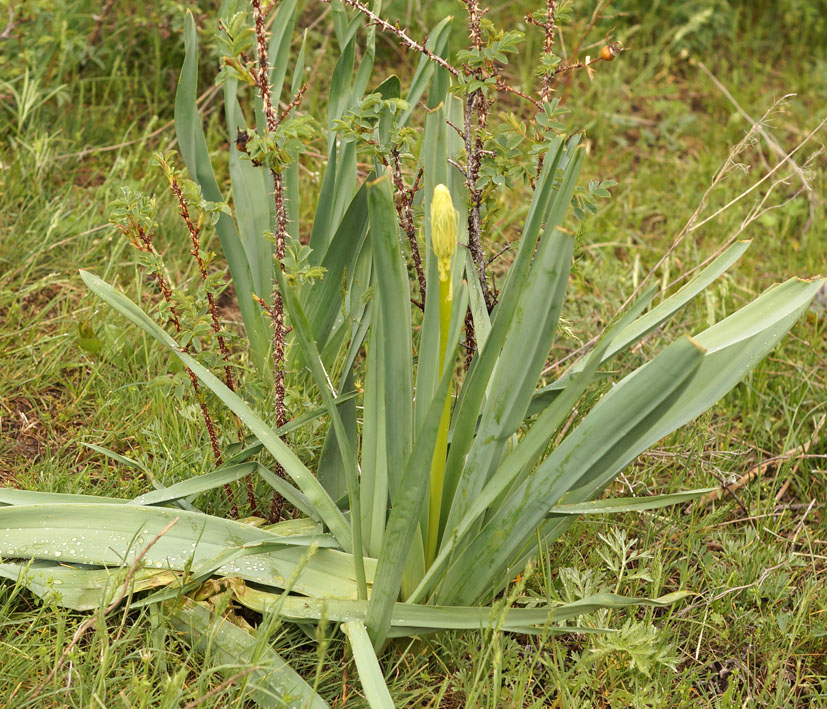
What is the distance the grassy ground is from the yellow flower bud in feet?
1.89

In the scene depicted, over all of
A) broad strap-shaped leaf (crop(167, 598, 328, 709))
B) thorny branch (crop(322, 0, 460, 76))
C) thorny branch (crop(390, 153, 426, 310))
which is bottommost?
broad strap-shaped leaf (crop(167, 598, 328, 709))

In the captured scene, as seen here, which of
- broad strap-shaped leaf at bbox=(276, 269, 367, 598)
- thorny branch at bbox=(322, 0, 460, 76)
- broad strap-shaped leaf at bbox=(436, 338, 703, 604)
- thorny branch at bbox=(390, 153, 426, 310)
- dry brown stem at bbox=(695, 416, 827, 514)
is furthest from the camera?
dry brown stem at bbox=(695, 416, 827, 514)

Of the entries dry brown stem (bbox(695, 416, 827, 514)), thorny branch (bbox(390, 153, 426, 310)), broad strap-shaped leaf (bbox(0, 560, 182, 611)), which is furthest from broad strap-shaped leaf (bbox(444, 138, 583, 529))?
dry brown stem (bbox(695, 416, 827, 514))

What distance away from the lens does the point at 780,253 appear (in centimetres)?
309

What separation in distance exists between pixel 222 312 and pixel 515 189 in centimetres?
Result: 118

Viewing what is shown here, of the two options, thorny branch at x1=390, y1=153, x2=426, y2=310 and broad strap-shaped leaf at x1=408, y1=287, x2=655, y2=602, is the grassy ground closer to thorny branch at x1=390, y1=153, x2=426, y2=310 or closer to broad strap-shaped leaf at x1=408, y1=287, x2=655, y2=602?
broad strap-shaped leaf at x1=408, y1=287, x2=655, y2=602

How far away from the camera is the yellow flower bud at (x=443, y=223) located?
4.20ft

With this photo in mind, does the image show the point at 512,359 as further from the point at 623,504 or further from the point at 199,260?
the point at 199,260

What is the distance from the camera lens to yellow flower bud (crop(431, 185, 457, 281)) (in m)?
1.28

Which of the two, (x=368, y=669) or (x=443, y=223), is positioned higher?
(x=443, y=223)

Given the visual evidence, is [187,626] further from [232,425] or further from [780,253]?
[780,253]

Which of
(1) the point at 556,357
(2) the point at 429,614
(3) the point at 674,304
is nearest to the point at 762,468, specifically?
(1) the point at 556,357

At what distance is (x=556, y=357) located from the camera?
8.34ft

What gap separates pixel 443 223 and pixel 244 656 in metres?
0.77
